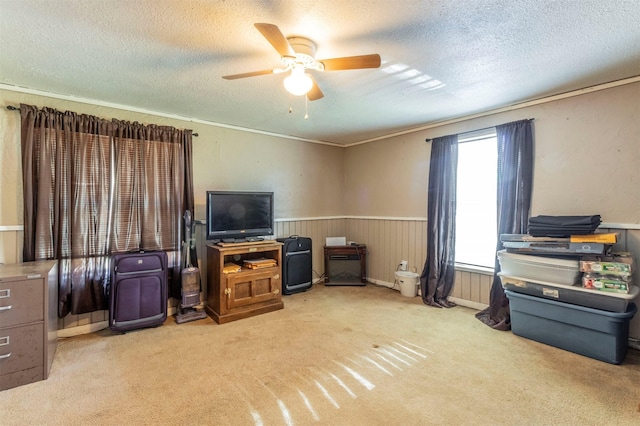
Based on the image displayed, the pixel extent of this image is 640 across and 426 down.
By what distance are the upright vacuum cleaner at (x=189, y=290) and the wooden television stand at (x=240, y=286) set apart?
0.55 ft

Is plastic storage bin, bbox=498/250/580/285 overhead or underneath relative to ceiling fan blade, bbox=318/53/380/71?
underneath

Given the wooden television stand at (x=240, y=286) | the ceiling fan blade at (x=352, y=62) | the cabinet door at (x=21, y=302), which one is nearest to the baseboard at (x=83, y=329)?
the cabinet door at (x=21, y=302)

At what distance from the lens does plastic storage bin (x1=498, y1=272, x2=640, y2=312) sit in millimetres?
2330

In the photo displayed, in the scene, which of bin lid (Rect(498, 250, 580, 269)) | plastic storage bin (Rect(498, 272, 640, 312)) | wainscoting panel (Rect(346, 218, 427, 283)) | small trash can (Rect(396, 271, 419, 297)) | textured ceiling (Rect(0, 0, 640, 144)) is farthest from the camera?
wainscoting panel (Rect(346, 218, 427, 283))

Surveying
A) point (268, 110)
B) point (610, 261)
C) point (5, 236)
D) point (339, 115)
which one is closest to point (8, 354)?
point (5, 236)

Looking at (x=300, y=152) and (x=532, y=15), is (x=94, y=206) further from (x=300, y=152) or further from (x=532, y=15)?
(x=532, y=15)

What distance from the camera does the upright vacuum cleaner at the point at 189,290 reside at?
3266mm

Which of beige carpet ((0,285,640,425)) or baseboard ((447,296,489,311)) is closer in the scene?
beige carpet ((0,285,640,425))

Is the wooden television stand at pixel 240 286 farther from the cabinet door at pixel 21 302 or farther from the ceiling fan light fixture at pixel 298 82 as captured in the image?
the ceiling fan light fixture at pixel 298 82

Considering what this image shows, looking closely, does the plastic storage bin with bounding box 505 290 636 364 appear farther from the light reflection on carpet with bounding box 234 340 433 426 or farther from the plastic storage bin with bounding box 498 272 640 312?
the light reflection on carpet with bounding box 234 340 433 426

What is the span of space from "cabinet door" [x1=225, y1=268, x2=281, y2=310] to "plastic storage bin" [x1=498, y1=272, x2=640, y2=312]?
243 centimetres

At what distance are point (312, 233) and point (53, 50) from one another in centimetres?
362

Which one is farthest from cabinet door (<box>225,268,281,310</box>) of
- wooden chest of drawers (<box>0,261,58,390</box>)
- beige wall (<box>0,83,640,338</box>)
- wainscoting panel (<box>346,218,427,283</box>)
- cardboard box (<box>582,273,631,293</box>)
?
cardboard box (<box>582,273,631,293</box>)

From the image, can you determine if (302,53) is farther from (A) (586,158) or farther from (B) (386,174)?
(B) (386,174)
